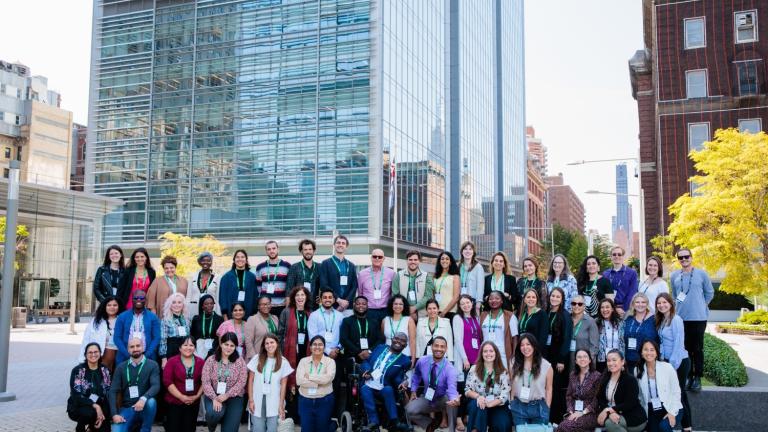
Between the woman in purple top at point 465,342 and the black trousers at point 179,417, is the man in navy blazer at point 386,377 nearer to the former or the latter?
the woman in purple top at point 465,342

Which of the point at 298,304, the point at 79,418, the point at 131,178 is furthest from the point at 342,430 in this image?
the point at 131,178

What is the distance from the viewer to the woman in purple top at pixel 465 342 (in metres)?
10.2

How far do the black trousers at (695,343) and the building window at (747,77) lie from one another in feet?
124

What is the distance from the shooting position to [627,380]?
352 inches

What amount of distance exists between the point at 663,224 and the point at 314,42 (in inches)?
1086

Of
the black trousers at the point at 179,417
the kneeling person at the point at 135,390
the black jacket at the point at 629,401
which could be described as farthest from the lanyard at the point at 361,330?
the black jacket at the point at 629,401

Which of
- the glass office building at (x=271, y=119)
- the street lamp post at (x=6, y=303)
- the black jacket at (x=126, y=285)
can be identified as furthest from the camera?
the glass office building at (x=271, y=119)

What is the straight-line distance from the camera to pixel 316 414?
31.9ft

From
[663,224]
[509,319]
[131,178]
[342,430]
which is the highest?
[131,178]

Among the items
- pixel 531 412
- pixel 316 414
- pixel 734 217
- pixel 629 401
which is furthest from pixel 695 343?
pixel 734 217

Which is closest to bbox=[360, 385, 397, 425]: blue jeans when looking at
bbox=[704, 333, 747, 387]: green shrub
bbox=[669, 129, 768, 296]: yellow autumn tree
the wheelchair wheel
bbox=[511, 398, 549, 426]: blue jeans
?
the wheelchair wheel

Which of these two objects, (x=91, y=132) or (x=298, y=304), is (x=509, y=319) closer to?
(x=298, y=304)

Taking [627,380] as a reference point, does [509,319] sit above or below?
above

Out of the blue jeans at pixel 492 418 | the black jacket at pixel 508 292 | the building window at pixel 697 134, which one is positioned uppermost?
the building window at pixel 697 134
